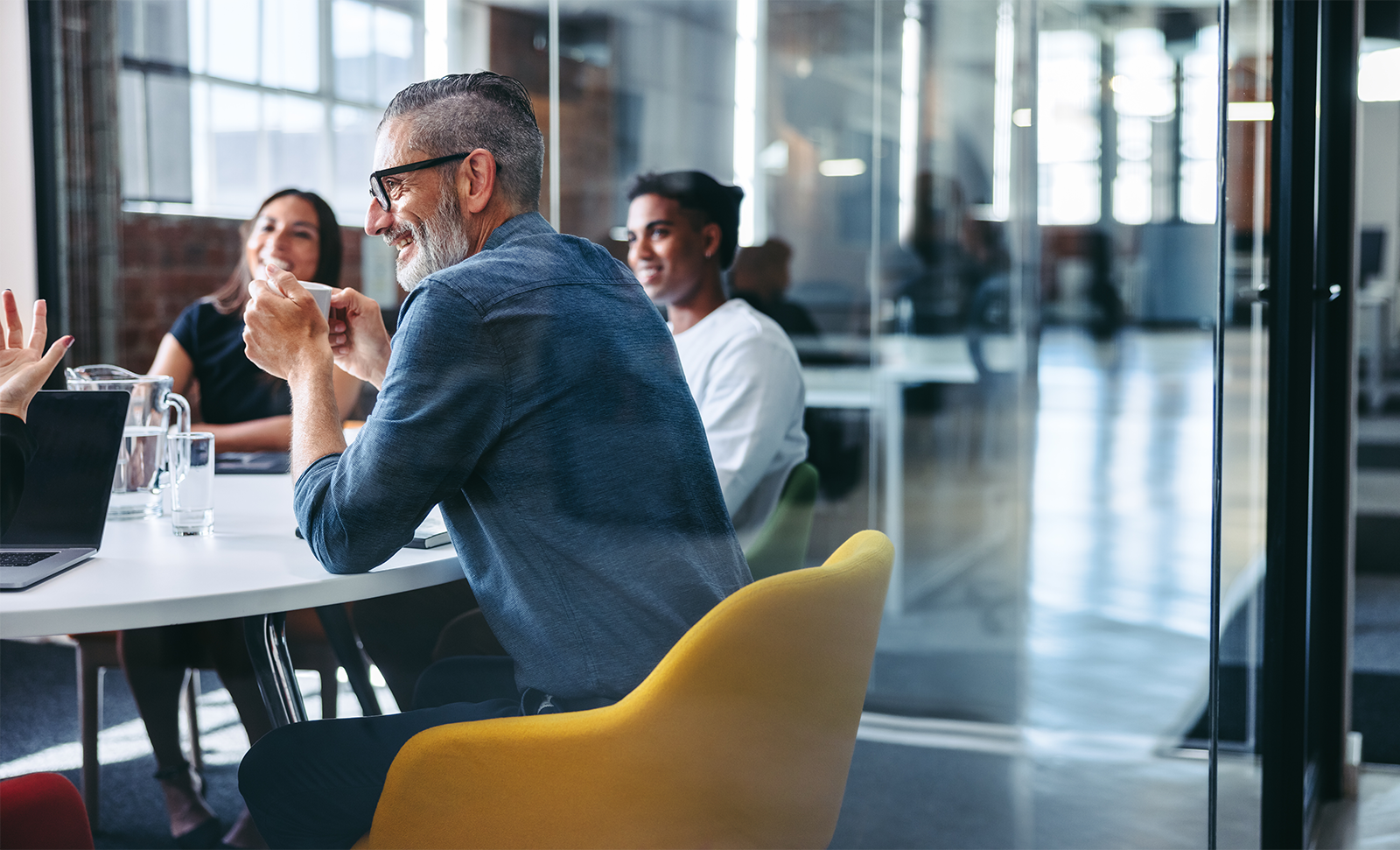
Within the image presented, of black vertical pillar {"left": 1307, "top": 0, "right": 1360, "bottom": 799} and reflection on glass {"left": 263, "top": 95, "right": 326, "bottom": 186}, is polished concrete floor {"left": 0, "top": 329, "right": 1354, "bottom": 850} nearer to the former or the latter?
black vertical pillar {"left": 1307, "top": 0, "right": 1360, "bottom": 799}

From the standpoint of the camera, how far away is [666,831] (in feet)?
3.99

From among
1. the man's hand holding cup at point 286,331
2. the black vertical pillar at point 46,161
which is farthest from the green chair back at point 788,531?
the black vertical pillar at point 46,161

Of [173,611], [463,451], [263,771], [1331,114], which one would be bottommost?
[263,771]

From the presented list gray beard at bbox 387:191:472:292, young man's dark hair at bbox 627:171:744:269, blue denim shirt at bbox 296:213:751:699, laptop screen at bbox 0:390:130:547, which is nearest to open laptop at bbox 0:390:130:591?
laptop screen at bbox 0:390:130:547

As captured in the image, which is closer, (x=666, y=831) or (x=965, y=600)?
(x=666, y=831)

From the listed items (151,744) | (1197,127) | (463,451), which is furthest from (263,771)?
(1197,127)

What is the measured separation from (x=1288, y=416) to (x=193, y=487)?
1666 millimetres

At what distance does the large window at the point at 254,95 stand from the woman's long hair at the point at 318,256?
3 cm

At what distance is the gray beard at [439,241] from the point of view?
1333mm

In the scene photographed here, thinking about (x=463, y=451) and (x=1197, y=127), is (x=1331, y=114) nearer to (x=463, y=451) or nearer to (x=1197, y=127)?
(x=1197, y=127)

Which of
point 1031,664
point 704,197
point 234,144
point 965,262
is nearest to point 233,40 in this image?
point 234,144

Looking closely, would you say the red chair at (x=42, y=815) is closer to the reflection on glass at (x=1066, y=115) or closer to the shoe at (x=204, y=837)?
the shoe at (x=204, y=837)

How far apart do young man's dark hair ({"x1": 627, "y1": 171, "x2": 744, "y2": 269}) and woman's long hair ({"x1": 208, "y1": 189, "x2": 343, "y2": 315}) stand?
2.11 feet

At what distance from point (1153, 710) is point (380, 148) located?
9.01ft
